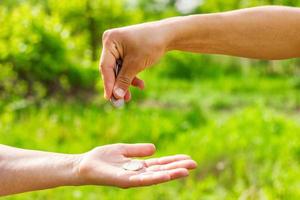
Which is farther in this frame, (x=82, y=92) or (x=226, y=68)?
(x=226, y=68)

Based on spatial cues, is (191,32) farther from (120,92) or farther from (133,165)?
(133,165)

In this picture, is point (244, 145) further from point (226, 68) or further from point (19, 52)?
point (226, 68)

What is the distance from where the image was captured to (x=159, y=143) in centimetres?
544

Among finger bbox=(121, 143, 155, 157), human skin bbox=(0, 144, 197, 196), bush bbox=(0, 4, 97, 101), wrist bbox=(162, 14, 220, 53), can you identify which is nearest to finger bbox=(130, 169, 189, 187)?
human skin bbox=(0, 144, 197, 196)

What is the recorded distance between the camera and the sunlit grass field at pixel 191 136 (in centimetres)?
376

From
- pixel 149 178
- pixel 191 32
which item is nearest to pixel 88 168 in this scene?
pixel 149 178

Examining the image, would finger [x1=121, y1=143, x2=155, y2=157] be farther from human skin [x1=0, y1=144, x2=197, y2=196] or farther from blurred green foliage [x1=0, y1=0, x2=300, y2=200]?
blurred green foliage [x1=0, y1=0, x2=300, y2=200]

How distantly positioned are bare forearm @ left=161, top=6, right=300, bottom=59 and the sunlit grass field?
1706mm

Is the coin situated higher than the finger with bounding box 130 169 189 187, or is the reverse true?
Result: the finger with bounding box 130 169 189 187

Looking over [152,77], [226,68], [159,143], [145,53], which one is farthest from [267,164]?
[226,68]

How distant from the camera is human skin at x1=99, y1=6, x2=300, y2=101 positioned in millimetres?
1757

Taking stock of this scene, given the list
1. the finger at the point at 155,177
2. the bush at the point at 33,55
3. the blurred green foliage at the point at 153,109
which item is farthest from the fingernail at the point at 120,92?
the bush at the point at 33,55

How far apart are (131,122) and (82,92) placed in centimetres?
Result: 199

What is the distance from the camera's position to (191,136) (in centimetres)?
514
